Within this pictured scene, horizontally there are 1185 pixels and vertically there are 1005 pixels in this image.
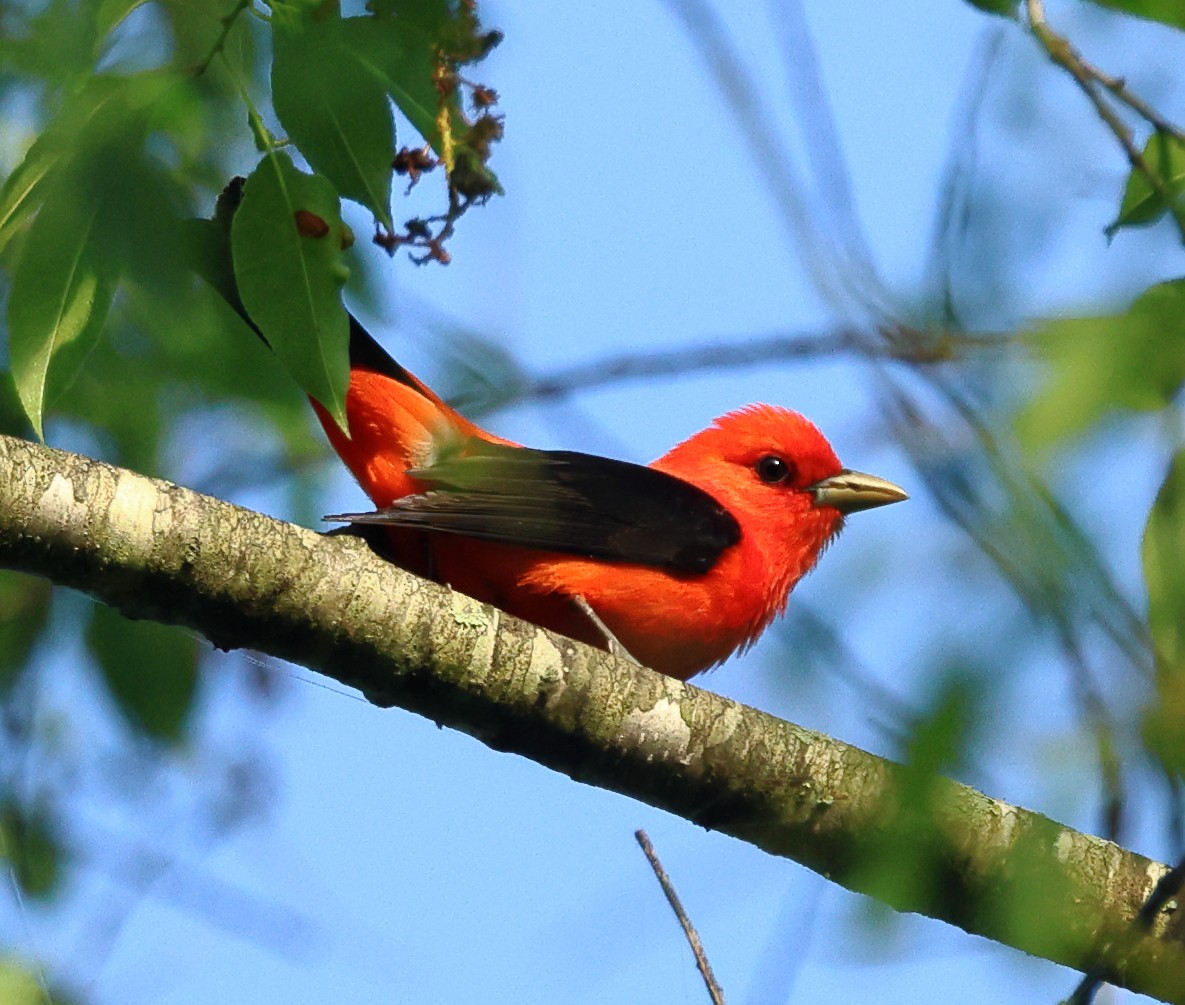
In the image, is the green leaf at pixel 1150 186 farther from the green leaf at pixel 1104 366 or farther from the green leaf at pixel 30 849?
the green leaf at pixel 30 849

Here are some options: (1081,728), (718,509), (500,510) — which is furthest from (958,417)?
(718,509)

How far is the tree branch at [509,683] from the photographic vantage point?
3.05m

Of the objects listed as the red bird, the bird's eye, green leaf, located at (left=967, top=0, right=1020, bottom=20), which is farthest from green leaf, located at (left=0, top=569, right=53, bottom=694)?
the bird's eye

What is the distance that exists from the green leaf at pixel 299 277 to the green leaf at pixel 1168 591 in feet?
4.65

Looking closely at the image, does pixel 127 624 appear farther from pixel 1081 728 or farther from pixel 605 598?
pixel 1081 728

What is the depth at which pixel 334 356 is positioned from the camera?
8.80ft

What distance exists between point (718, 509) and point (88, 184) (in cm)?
340

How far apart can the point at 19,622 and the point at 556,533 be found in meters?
1.66

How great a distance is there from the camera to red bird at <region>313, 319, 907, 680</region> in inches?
183

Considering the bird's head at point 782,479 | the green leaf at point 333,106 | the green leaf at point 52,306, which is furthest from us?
the bird's head at point 782,479

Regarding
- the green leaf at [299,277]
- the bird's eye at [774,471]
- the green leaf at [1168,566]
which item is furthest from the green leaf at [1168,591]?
the bird's eye at [774,471]

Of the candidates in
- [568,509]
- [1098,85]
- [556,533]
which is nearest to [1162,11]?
[1098,85]

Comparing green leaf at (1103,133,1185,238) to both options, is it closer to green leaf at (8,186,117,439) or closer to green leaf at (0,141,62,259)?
green leaf at (8,186,117,439)

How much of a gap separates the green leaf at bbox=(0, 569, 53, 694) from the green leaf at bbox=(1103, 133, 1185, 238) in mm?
2642
